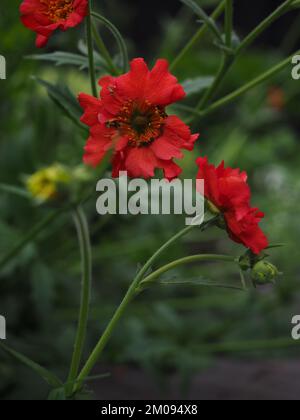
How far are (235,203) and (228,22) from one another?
0.21 meters

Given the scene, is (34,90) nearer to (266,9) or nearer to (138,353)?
(138,353)

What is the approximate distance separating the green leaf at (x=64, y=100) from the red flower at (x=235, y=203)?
20cm

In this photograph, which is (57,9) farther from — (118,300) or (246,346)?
(118,300)

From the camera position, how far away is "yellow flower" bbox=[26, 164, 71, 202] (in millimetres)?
792

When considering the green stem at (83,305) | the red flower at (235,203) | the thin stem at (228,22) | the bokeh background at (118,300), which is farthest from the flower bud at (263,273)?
the bokeh background at (118,300)

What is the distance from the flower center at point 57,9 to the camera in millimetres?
560

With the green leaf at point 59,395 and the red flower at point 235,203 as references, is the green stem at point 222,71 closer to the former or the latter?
the red flower at point 235,203

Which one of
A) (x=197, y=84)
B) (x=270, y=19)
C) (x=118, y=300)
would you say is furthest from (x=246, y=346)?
(x=270, y=19)

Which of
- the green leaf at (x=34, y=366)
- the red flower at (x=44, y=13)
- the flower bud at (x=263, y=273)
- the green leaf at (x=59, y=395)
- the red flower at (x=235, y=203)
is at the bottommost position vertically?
the green leaf at (x=59, y=395)

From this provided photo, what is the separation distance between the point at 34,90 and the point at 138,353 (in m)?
0.49

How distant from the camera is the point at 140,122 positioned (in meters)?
0.52

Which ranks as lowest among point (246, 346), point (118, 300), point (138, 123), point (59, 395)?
point (59, 395)

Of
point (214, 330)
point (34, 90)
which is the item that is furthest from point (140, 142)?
point (34, 90)

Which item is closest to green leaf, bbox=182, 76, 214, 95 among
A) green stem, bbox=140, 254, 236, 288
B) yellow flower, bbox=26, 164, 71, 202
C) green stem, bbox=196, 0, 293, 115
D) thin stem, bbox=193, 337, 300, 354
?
green stem, bbox=196, 0, 293, 115
